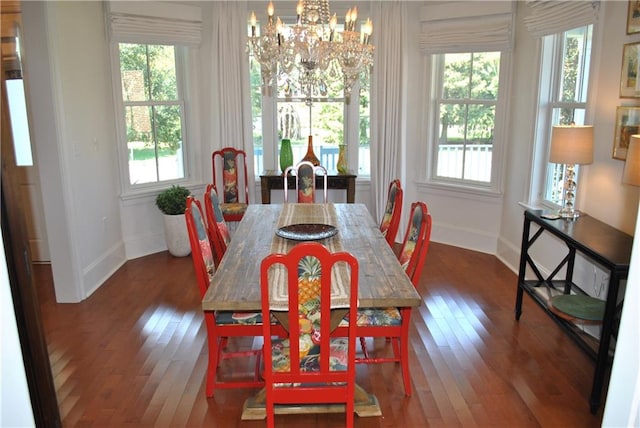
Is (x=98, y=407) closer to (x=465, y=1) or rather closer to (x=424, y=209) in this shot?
(x=424, y=209)

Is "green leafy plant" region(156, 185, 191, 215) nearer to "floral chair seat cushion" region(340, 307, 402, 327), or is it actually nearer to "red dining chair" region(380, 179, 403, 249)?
"red dining chair" region(380, 179, 403, 249)

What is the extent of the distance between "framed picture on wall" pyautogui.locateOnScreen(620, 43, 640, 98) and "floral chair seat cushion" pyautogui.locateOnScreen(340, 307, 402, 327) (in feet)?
6.53

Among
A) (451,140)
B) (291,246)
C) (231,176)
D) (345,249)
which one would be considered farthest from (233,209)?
(451,140)

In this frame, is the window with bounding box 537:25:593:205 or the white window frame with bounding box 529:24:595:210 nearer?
the window with bounding box 537:25:593:205

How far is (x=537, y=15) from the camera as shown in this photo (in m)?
4.05

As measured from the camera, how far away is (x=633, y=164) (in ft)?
7.99

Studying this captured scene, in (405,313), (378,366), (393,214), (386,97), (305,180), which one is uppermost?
(386,97)

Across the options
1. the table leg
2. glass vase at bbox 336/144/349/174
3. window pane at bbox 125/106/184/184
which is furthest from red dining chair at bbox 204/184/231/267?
glass vase at bbox 336/144/349/174

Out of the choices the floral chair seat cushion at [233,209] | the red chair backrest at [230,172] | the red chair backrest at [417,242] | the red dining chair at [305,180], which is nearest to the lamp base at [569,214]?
the red chair backrest at [417,242]

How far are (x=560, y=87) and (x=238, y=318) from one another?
3.26 meters

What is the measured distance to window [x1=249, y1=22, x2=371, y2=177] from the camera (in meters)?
5.47

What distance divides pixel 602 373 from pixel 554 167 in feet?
7.22

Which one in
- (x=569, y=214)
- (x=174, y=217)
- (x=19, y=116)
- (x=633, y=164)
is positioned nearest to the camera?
(x=633, y=164)

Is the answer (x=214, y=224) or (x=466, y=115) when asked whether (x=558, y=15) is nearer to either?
(x=466, y=115)
